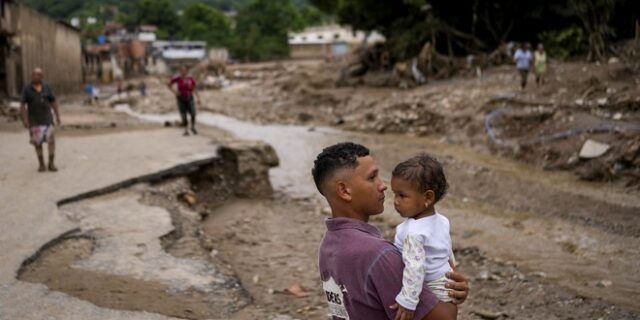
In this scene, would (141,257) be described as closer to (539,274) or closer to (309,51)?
(539,274)

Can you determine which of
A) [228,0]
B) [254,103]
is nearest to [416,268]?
[254,103]

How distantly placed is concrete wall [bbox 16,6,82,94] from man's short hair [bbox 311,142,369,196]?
79.5ft

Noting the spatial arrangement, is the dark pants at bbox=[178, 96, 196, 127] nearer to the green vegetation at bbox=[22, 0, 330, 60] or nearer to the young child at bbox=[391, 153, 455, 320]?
the young child at bbox=[391, 153, 455, 320]

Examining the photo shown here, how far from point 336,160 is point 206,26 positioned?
7090cm

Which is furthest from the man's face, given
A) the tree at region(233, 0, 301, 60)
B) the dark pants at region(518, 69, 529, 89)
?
the tree at region(233, 0, 301, 60)

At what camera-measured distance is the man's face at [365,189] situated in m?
2.20

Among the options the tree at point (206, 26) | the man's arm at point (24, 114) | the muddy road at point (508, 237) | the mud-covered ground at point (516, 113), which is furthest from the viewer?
the tree at point (206, 26)

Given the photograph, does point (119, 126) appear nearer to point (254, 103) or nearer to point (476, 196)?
point (476, 196)

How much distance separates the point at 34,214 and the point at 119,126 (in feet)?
34.4

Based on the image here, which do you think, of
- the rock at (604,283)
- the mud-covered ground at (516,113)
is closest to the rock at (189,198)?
the rock at (604,283)

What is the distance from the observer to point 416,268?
Result: 2.05 m

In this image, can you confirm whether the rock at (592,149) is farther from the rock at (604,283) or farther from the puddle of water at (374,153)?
the rock at (604,283)

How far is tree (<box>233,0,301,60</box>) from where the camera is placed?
198 ft

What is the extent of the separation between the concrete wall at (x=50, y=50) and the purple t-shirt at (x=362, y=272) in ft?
80.0
